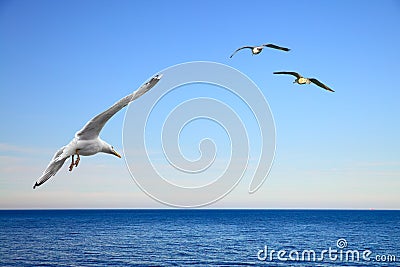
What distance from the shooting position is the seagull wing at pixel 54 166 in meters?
10.3

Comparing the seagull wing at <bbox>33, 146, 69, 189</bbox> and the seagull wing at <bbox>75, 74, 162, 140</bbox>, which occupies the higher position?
the seagull wing at <bbox>75, 74, 162, 140</bbox>

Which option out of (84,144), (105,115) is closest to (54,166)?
(84,144)

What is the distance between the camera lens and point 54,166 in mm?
10680

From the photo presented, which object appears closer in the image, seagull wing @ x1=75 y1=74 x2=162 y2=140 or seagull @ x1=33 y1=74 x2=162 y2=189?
seagull wing @ x1=75 y1=74 x2=162 y2=140

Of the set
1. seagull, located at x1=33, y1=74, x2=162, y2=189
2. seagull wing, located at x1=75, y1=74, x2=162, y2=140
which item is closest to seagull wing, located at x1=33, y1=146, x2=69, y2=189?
seagull, located at x1=33, y1=74, x2=162, y2=189

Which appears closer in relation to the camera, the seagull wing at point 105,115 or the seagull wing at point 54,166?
the seagull wing at point 105,115

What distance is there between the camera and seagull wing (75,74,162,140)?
944 cm

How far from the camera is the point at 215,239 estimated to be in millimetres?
81000

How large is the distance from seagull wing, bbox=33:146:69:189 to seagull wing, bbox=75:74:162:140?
58 cm

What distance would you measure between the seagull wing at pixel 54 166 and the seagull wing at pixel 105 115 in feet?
1.92

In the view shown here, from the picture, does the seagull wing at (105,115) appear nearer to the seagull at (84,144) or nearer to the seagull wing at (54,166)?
the seagull at (84,144)

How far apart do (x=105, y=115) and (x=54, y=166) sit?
5.76ft

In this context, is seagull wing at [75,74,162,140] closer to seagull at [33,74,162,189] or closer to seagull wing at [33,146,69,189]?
seagull at [33,74,162,189]

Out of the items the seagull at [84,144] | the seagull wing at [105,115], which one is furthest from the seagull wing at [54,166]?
the seagull wing at [105,115]
